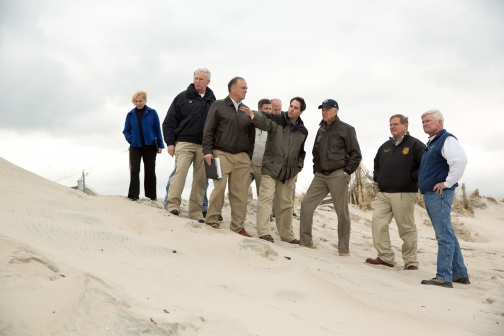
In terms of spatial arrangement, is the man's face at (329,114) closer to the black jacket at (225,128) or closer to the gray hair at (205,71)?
the black jacket at (225,128)

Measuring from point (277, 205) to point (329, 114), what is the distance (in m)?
1.46

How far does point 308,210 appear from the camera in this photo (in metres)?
6.59

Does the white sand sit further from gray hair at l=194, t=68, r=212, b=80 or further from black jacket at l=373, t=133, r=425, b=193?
gray hair at l=194, t=68, r=212, b=80

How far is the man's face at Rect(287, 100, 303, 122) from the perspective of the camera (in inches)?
259

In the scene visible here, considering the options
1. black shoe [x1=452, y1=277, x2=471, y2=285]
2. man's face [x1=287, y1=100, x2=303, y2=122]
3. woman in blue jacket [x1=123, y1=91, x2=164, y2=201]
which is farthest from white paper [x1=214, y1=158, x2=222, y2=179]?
black shoe [x1=452, y1=277, x2=471, y2=285]

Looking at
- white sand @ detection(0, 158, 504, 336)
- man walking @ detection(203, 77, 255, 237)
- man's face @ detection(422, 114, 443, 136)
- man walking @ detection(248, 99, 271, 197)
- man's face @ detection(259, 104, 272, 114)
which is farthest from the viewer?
man's face @ detection(259, 104, 272, 114)

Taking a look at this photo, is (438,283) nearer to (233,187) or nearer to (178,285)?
(233,187)

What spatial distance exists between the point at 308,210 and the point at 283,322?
11.6ft

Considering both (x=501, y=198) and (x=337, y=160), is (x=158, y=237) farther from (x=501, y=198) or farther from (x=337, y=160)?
(x=501, y=198)

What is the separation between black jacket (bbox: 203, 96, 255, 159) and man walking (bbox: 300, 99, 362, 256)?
114 cm

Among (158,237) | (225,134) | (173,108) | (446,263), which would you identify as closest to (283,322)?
(158,237)

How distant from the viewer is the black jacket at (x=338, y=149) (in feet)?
20.9

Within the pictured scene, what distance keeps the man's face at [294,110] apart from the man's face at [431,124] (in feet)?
5.76

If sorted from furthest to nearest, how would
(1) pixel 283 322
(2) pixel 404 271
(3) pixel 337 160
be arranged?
(3) pixel 337 160
(2) pixel 404 271
(1) pixel 283 322
